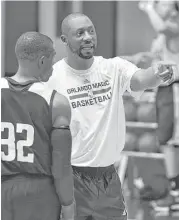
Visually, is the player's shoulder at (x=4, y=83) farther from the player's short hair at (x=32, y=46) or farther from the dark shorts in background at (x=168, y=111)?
the dark shorts in background at (x=168, y=111)

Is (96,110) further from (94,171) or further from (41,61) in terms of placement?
(41,61)

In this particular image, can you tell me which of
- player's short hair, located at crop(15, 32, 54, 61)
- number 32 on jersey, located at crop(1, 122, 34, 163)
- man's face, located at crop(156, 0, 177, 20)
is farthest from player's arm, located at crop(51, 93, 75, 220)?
man's face, located at crop(156, 0, 177, 20)

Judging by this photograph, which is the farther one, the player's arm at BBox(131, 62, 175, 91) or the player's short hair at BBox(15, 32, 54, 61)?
the player's arm at BBox(131, 62, 175, 91)

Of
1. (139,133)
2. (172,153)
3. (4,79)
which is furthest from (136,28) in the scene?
(4,79)

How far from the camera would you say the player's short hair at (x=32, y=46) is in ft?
9.41

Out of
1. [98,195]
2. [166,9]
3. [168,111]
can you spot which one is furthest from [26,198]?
[166,9]

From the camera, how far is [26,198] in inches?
113

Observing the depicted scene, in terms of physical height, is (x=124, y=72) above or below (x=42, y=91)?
above

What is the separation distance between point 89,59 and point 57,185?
1.06 metres

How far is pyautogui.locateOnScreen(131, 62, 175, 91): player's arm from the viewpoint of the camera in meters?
3.43

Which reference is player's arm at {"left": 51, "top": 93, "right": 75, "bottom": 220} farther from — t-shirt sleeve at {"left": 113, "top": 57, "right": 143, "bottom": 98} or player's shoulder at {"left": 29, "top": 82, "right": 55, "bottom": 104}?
t-shirt sleeve at {"left": 113, "top": 57, "right": 143, "bottom": 98}

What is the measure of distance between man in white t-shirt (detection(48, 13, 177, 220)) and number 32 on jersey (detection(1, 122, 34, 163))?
2.57 feet

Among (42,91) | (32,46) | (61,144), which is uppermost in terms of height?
(32,46)

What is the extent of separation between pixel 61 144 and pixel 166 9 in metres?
4.19
